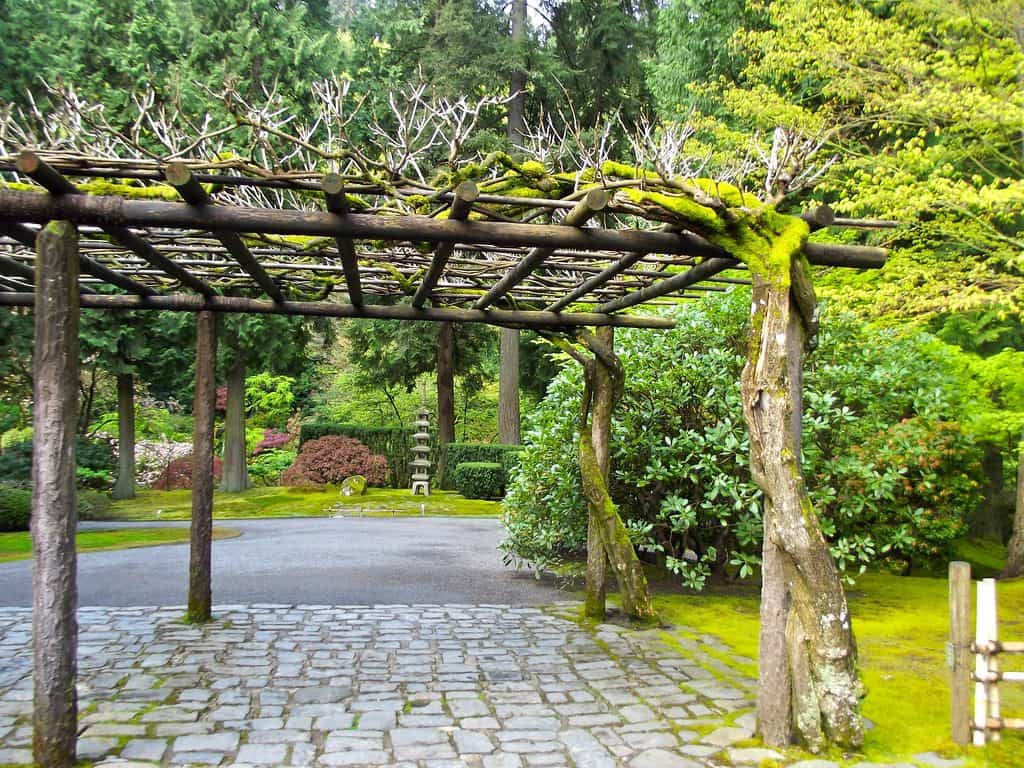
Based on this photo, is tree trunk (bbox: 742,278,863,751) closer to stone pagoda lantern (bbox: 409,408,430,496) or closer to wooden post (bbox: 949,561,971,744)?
wooden post (bbox: 949,561,971,744)

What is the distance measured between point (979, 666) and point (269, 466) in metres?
19.5

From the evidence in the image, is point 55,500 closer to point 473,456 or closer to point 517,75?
point 473,456

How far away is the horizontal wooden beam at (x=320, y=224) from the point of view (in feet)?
12.1

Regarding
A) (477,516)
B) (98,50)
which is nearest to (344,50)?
(98,50)

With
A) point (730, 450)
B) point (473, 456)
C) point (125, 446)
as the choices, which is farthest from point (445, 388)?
point (730, 450)

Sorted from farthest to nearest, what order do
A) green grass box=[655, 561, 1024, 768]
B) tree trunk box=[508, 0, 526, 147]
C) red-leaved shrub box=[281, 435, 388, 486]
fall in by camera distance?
red-leaved shrub box=[281, 435, 388, 486] < tree trunk box=[508, 0, 526, 147] < green grass box=[655, 561, 1024, 768]

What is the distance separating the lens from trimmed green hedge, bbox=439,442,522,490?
1819 centimetres

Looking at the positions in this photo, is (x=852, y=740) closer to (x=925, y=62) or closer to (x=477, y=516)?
(x=925, y=62)

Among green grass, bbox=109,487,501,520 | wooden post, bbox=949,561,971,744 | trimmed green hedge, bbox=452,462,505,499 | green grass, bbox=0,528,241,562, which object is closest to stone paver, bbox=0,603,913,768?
wooden post, bbox=949,561,971,744

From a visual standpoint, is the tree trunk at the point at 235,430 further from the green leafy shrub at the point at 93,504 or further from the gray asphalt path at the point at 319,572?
the gray asphalt path at the point at 319,572

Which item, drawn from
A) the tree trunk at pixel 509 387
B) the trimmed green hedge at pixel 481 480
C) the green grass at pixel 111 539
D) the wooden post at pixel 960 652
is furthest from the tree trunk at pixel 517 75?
the wooden post at pixel 960 652

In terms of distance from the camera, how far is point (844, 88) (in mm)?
9094

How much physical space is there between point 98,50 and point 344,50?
557 centimetres

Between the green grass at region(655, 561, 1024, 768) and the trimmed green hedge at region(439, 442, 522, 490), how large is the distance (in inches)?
378
